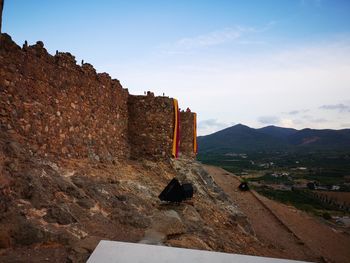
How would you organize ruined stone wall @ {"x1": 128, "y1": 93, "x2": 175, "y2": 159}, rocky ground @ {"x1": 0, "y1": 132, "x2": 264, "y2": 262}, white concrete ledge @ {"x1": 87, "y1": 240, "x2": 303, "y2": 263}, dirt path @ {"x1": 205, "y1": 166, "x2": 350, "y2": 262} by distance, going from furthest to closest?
1. dirt path @ {"x1": 205, "y1": 166, "x2": 350, "y2": 262}
2. ruined stone wall @ {"x1": 128, "y1": 93, "x2": 175, "y2": 159}
3. rocky ground @ {"x1": 0, "y1": 132, "x2": 264, "y2": 262}
4. white concrete ledge @ {"x1": 87, "y1": 240, "x2": 303, "y2": 263}

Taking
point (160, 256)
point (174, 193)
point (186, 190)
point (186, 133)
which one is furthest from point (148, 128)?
point (160, 256)

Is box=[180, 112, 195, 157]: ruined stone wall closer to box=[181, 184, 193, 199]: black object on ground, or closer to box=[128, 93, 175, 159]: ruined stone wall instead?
box=[128, 93, 175, 159]: ruined stone wall

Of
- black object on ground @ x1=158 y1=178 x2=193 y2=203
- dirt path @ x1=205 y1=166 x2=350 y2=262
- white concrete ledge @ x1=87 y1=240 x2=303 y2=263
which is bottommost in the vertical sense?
dirt path @ x1=205 y1=166 x2=350 y2=262

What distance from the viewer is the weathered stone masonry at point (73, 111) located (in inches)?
280

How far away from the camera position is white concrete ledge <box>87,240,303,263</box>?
8.38 feet

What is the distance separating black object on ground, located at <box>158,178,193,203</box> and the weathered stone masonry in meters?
2.59

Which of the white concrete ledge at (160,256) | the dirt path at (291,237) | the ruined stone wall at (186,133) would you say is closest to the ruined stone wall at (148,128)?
the ruined stone wall at (186,133)

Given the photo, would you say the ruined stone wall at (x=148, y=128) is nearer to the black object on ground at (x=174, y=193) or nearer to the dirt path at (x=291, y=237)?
the black object on ground at (x=174, y=193)

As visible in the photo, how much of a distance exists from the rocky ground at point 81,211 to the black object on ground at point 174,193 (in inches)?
10.1

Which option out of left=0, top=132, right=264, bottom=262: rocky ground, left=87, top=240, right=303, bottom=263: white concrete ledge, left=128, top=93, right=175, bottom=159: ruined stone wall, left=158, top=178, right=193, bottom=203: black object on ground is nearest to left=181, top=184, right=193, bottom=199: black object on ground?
left=158, top=178, right=193, bottom=203: black object on ground

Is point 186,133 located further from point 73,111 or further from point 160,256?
point 160,256

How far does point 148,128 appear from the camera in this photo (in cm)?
1394

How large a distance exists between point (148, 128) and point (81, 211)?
292 inches

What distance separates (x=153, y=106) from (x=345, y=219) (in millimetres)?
32193
